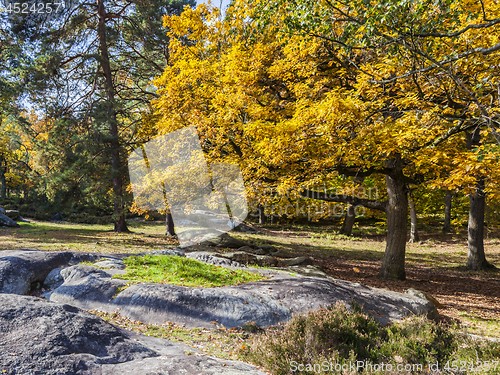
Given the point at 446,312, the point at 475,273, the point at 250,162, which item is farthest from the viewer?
the point at 475,273

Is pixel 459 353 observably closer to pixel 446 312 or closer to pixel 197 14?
pixel 446 312

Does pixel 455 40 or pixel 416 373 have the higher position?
pixel 455 40

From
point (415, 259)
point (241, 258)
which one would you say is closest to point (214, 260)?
point (241, 258)

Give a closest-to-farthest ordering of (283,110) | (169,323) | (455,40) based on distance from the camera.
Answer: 1. (169,323)
2. (455,40)
3. (283,110)

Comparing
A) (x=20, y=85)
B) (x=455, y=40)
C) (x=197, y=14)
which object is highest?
(x=197, y=14)

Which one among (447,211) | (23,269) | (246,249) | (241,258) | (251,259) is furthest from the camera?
(447,211)

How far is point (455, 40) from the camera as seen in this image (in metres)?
6.43

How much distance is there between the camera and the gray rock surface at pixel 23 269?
6.44 m

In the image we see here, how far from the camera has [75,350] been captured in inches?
130

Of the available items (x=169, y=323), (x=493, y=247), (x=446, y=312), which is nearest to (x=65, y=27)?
(x=169, y=323)

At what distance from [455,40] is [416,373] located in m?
6.34

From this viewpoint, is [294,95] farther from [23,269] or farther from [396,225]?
[23,269]

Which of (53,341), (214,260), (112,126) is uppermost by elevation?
(112,126)

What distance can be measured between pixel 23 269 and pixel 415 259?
51.9ft
